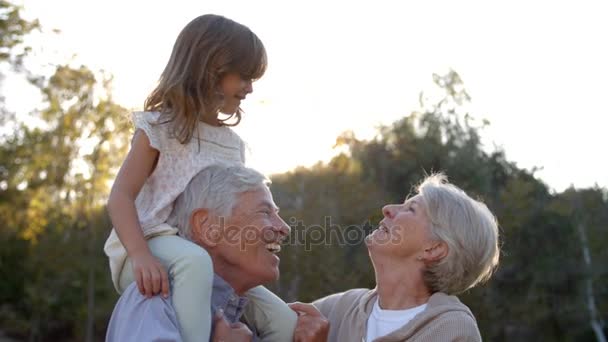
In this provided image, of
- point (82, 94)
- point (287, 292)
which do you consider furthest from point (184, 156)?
point (82, 94)

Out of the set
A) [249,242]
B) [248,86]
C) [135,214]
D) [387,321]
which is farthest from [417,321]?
[248,86]

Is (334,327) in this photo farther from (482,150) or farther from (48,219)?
(48,219)

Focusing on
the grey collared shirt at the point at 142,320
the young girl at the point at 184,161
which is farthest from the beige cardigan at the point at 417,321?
the grey collared shirt at the point at 142,320

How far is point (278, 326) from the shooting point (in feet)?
9.63

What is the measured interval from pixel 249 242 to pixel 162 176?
44 centimetres

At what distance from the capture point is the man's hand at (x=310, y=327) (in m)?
2.88

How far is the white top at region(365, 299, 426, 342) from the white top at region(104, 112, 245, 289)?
0.87 meters

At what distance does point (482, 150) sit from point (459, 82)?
3.23 feet

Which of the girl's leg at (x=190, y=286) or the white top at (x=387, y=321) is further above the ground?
the white top at (x=387, y=321)

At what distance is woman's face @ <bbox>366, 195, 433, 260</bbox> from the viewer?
9.80ft

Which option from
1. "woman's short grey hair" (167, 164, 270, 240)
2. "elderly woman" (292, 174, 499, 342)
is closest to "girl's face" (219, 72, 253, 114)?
"woman's short grey hair" (167, 164, 270, 240)

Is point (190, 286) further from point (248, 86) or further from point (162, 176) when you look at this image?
point (248, 86)

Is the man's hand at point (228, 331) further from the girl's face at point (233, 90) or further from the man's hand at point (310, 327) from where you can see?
the girl's face at point (233, 90)

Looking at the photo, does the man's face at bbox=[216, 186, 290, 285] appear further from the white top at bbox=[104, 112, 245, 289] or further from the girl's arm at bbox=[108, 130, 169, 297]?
the girl's arm at bbox=[108, 130, 169, 297]
